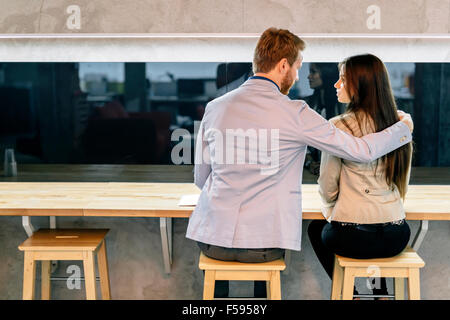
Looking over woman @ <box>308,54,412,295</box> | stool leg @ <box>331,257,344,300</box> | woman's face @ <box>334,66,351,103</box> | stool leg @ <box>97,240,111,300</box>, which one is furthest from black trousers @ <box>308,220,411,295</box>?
stool leg @ <box>97,240,111,300</box>

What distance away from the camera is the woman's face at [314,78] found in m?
2.65

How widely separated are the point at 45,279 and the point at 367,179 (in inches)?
60.7

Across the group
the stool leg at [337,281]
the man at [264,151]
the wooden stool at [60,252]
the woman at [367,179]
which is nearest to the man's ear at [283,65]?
the man at [264,151]

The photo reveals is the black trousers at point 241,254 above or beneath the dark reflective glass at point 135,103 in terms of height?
beneath

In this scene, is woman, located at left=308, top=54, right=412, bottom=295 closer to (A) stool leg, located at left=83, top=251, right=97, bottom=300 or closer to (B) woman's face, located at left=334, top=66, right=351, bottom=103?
(B) woman's face, located at left=334, top=66, right=351, bottom=103

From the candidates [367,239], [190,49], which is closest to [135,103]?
[190,49]

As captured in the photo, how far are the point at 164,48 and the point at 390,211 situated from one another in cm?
156

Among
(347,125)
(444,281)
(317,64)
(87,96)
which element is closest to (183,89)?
(87,96)

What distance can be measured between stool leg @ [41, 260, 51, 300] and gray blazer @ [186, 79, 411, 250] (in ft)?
3.18

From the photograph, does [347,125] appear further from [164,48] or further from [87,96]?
[87,96]

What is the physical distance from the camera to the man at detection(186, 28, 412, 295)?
5.16 feet

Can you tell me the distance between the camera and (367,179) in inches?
67.9

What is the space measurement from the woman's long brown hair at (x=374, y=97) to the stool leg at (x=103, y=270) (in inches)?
49.2

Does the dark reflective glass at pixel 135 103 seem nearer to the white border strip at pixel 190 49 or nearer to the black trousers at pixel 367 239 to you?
the white border strip at pixel 190 49
